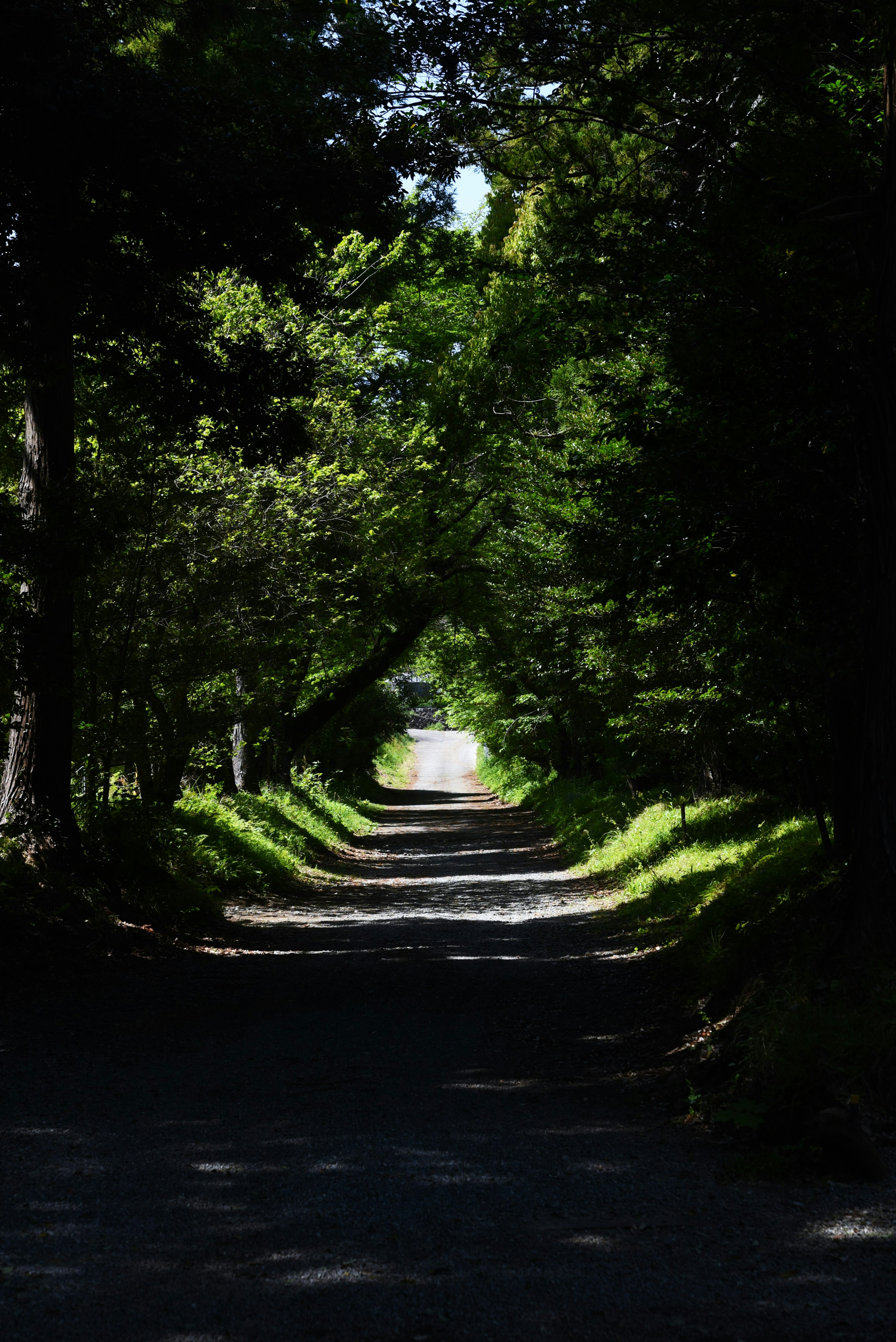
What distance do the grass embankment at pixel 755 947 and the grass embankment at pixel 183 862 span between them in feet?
16.3

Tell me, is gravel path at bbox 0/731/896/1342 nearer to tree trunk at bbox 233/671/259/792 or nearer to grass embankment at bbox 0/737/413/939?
grass embankment at bbox 0/737/413/939

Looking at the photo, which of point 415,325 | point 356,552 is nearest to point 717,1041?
point 356,552

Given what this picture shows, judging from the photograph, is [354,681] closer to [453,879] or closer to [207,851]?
[453,879]

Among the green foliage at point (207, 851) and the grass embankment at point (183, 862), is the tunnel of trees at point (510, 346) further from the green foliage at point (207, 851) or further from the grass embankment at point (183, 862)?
the green foliage at point (207, 851)

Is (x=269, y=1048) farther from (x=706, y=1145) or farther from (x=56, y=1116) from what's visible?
(x=706, y=1145)

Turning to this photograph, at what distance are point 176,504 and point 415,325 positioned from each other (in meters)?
14.0

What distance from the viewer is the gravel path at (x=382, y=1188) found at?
3.18m

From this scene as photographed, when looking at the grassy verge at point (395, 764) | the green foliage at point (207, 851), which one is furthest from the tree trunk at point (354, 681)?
the grassy verge at point (395, 764)

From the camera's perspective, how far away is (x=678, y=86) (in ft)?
26.2

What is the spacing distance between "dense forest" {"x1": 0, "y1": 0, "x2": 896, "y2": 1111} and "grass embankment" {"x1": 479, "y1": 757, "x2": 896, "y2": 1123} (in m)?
0.18

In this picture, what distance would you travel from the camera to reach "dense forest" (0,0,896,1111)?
255 inches

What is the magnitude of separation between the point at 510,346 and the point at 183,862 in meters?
7.79

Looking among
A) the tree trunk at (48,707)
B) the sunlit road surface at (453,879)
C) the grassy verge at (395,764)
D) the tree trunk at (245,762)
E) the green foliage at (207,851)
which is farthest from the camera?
the grassy verge at (395,764)

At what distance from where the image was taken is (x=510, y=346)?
8922 millimetres
